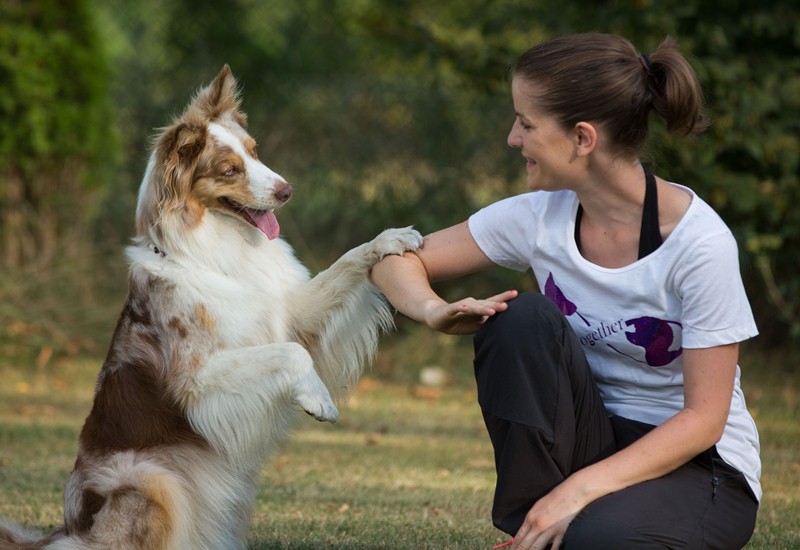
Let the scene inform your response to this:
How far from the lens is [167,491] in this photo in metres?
3.24

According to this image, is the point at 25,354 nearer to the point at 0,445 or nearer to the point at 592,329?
the point at 0,445

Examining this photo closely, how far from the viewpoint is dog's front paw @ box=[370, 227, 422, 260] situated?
132 inches

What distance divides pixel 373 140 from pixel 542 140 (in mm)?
6360

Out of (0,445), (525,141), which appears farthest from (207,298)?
(0,445)

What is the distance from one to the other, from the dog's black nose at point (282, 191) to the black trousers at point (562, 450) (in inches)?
44.6

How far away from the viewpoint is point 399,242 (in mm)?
3381

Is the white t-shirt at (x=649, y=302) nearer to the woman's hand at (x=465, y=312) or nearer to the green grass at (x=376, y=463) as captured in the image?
the woman's hand at (x=465, y=312)

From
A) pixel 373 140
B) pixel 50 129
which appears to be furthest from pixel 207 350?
pixel 373 140

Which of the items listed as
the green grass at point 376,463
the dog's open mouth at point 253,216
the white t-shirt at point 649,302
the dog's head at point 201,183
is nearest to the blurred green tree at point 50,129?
the green grass at point 376,463

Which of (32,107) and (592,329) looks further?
(32,107)

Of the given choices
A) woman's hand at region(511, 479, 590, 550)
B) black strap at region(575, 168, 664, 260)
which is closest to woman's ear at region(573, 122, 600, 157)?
black strap at region(575, 168, 664, 260)

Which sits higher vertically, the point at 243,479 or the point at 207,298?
the point at 207,298

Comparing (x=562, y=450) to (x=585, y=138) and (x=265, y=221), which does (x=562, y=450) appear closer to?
(x=585, y=138)

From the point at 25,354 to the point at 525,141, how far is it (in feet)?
20.2
